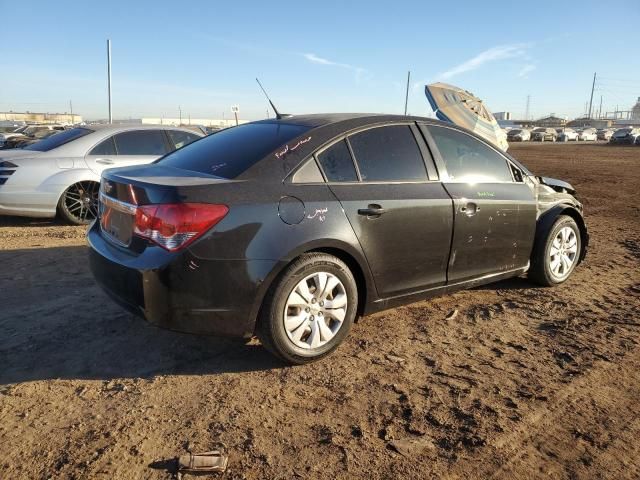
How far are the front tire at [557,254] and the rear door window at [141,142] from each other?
19.2 ft

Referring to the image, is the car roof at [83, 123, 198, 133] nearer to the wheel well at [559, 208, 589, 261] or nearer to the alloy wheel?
the alloy wheel

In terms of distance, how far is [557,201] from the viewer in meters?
4.80

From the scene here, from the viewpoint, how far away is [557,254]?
4828 millimetres

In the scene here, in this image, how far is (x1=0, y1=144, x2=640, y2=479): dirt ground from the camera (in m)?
2.34

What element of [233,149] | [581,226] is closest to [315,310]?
[233,149]

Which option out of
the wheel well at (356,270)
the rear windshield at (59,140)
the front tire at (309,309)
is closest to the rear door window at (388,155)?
the wheel well at (356,270)

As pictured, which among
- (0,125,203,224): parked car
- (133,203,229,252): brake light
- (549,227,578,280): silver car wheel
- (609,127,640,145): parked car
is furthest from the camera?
(609,127,640,145): parked car

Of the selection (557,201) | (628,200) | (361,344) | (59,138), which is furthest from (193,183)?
(628,200)

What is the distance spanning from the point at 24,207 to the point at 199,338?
478cm

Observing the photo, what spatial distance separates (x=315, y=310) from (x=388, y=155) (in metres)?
1.28

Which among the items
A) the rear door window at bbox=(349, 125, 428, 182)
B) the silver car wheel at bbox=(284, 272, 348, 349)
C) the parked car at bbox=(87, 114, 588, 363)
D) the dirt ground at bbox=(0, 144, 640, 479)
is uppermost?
the rear door window at bbox=(349, 125, 428, 182)

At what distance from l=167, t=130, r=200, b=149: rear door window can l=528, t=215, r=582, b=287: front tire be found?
573 centimetres

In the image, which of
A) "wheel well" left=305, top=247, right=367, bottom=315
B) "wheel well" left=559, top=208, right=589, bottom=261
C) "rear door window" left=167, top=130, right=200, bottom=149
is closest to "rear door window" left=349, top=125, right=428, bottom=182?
"wheel well" left=305, top=247, right=367, bottom=315

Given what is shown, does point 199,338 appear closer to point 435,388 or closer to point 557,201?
point 435,388
